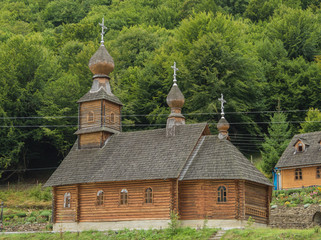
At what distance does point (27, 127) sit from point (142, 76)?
43.2 feet

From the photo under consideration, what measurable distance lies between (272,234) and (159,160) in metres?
9.46

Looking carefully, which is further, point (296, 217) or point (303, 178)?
point (303, 178)

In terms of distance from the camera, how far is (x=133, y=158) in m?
33.9

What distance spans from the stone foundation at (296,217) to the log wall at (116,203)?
763 centimetres

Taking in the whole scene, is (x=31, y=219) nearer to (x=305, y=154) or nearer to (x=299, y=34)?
(x=305, y=154)

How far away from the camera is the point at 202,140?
33406mm

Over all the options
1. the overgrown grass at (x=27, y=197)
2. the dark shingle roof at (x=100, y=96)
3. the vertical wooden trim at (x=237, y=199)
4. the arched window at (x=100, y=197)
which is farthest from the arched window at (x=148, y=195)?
the overgrown grass at (x=27, y=197)

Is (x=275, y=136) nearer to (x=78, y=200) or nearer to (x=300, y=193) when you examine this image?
(x=300, y=193)

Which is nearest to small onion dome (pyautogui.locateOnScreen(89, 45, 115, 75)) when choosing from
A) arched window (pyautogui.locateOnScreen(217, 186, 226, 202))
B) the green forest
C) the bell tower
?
the bell tower

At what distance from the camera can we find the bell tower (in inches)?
1462

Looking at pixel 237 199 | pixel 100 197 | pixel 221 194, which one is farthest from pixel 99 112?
pixel 237 199

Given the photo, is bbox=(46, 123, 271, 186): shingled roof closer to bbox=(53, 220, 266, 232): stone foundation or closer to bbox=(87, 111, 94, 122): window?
bbox=(87, 111, 94, 122): window

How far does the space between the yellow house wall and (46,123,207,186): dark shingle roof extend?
1607 centimetres

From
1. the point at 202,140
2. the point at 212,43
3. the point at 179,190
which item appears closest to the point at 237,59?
the point at 212,43
